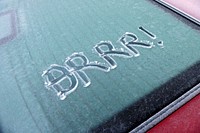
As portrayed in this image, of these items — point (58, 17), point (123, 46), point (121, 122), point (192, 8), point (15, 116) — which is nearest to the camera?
point (121, 122)

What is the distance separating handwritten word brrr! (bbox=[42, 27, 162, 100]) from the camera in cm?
111

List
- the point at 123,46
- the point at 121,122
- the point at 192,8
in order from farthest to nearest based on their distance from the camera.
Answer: the point at 192,8 → the point at 123,46 → the point at 121,122

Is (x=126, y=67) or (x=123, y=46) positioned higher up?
(x=123, y=46)

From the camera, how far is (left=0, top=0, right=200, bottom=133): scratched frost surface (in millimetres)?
1014

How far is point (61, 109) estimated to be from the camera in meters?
1.03

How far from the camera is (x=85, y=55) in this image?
4.02ft

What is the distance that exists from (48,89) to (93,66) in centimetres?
22

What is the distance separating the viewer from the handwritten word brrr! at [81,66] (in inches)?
43.6

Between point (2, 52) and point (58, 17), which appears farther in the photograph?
point (58, 17)

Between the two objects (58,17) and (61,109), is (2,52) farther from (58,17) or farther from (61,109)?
(61,109)

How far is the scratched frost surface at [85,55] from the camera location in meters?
1.01

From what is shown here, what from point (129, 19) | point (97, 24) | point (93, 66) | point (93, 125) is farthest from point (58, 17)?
point (93, 125)

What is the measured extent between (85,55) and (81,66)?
→ 8 centimetres

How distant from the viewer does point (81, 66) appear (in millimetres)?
1171
